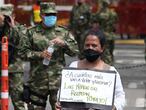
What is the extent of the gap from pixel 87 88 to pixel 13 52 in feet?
10.1

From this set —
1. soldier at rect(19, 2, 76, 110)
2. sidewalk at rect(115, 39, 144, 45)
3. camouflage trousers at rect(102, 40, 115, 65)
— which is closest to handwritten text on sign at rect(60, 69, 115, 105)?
soldier at rect(19, 2, 76, 110)

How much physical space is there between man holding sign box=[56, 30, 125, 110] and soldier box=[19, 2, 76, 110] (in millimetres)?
2002

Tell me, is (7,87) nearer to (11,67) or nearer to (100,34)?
(11,67)

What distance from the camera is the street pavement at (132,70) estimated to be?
41.3ft

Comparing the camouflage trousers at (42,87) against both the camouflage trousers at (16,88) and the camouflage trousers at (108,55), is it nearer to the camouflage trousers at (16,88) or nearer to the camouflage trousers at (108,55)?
the camouflage trousers at (16,88)

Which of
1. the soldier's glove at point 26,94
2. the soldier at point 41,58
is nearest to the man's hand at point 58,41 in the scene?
the soldier at point 41,58

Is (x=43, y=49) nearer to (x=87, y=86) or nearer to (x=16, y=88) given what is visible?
(x=16, y=88)

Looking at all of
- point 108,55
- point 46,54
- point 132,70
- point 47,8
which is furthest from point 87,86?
point 132,70

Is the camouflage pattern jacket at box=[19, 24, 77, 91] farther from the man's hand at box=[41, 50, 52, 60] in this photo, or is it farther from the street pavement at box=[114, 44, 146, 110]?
the street pavement at box=[114, 44, 146, 110]

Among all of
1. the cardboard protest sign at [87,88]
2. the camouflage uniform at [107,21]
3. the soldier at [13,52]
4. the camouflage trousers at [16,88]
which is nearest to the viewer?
the cardboard protest sign at [87,88]

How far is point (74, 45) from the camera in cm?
800

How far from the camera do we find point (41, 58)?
780 cm

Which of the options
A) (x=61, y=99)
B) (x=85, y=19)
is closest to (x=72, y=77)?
(x=61, y=99)

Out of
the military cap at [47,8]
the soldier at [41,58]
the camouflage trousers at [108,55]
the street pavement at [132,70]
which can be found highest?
the military cap at [47,8]
